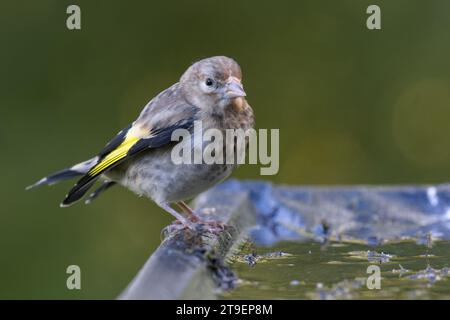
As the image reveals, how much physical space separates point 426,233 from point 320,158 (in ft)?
10.3

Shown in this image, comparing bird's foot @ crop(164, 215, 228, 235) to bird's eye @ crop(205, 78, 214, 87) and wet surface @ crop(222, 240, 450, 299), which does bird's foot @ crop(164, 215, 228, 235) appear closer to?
wet surface @ crop(222, 240, 450, 299)

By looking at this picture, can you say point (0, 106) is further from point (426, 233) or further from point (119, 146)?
point (426, 233)

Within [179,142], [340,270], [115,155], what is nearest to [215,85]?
[179,142]

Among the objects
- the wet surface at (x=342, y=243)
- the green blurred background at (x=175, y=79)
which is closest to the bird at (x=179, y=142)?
the wet surface at (x=342, y=243)

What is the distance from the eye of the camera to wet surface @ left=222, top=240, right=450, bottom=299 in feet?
9.32

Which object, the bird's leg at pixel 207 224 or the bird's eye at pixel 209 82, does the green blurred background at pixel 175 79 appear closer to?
the bird's leg at pixel 207 224

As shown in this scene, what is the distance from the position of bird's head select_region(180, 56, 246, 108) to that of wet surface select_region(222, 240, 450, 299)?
71 centimetres

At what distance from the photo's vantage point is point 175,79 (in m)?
7.16

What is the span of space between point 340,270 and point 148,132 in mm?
1196

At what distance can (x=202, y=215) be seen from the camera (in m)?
4.24

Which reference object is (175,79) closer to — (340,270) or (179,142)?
(179,142)

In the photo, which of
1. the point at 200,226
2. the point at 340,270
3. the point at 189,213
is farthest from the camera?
the point at 189,213
